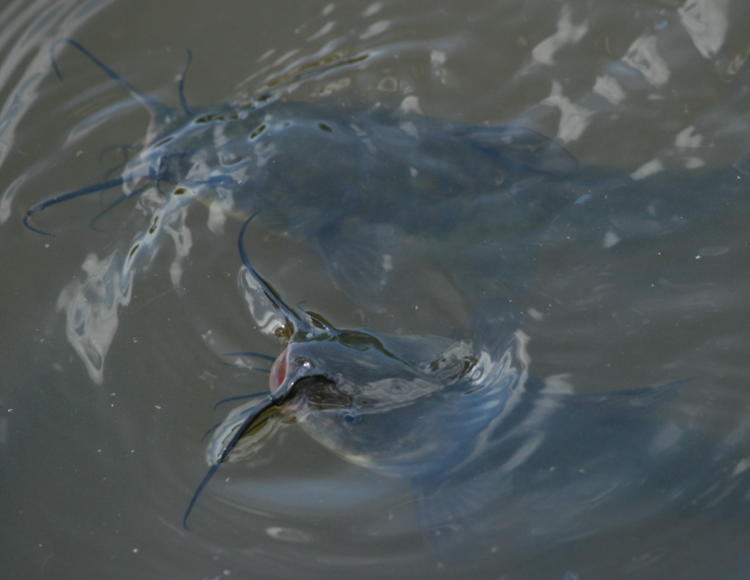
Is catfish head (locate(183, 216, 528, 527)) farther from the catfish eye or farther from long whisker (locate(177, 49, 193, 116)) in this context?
long whisker (locate(177, 49, 193, 116))

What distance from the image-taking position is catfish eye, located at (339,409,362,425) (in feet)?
7.43

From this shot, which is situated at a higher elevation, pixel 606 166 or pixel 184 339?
pixel 184 339

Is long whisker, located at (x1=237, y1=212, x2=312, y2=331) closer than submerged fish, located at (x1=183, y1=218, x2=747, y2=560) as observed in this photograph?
No

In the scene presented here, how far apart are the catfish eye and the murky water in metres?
0.03

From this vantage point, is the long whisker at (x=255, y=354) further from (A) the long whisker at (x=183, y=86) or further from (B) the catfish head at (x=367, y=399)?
(A) the long whisker at (x=183, y=86)

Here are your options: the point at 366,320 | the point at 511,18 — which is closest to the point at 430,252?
the point at 366,320

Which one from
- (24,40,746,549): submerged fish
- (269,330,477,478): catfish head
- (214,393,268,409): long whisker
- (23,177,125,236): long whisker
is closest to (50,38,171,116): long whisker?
(24,40,746,549): submerged fish

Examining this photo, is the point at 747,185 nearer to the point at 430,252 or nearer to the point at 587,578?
the point at 430,252

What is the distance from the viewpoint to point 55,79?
3607 mm

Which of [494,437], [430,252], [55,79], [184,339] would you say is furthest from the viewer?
[55,79]

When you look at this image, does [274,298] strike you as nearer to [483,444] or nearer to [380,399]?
[380,399]

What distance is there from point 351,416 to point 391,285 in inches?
28.5

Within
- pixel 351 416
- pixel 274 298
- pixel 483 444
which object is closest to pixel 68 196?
pixel 274 298

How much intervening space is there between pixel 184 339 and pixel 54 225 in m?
0.80
